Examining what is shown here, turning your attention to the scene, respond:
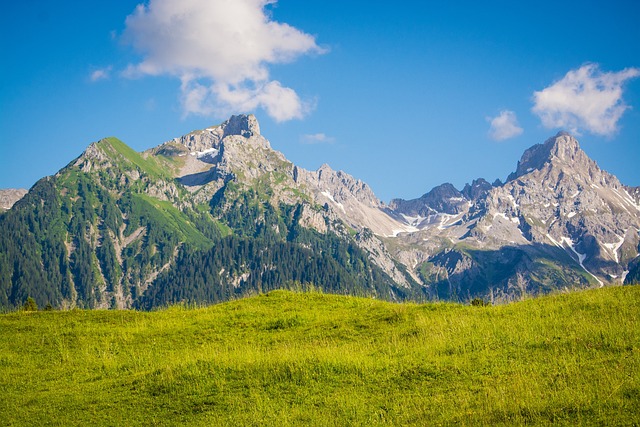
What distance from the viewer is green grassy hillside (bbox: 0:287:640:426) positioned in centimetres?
1673

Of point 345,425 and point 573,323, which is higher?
point 573,323

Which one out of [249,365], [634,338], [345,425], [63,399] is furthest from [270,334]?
[634,338]

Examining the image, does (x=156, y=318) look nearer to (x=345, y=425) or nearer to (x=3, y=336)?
(x=3, y=336)

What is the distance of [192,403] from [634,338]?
16.9 metres

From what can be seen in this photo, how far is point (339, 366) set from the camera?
69.8 ft

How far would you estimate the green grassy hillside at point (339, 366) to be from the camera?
1673 centimetres

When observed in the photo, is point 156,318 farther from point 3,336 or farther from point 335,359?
point 335,359

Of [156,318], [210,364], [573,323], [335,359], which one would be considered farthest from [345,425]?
[156,318]

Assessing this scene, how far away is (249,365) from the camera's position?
2209 cm

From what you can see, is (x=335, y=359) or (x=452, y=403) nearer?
(x=452, y=403)

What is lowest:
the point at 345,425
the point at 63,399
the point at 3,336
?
the point at 345,425

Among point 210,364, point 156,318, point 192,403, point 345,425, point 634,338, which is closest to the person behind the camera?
point 345,425

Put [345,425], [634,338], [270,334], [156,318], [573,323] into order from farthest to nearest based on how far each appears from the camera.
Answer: [156,318], [270,334], [573,323], [634,338], [345,425]

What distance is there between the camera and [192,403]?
63.4ft
